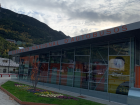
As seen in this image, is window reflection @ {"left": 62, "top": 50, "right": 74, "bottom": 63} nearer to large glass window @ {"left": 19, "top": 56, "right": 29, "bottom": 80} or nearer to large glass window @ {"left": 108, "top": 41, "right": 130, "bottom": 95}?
large glass window @ {"left": 108, "top": 41, "right": 130, "bottom": 95}

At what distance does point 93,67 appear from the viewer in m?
13.5

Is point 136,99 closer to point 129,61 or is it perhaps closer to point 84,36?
point 129,61

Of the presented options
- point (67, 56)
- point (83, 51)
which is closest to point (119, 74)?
point (83, 51)

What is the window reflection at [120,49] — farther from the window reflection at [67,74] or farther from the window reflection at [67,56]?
the window reflection at [67,74]

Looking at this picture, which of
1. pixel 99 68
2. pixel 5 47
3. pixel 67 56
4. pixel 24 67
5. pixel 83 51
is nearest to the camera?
pixel 99 68

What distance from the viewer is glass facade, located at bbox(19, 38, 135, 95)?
11.2 metres

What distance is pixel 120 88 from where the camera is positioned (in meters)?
11.2

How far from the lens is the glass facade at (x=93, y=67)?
36.9ft

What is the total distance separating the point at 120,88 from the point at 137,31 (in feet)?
14.0

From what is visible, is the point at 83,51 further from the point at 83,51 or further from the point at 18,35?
the point at 18,35

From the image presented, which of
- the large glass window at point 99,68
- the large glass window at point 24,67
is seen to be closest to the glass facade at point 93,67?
the large glass window at point 99,68

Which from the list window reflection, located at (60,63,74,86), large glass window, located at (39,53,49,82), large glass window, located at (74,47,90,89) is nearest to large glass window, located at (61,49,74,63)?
window reflection, located at (60,63,74,86)

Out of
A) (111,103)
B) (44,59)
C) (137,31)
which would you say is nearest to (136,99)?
(111,103)

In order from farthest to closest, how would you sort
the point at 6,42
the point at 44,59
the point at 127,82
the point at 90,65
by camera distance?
the point at 6,42, the point at 44,59, the point at 90,65, the point at 127,82
